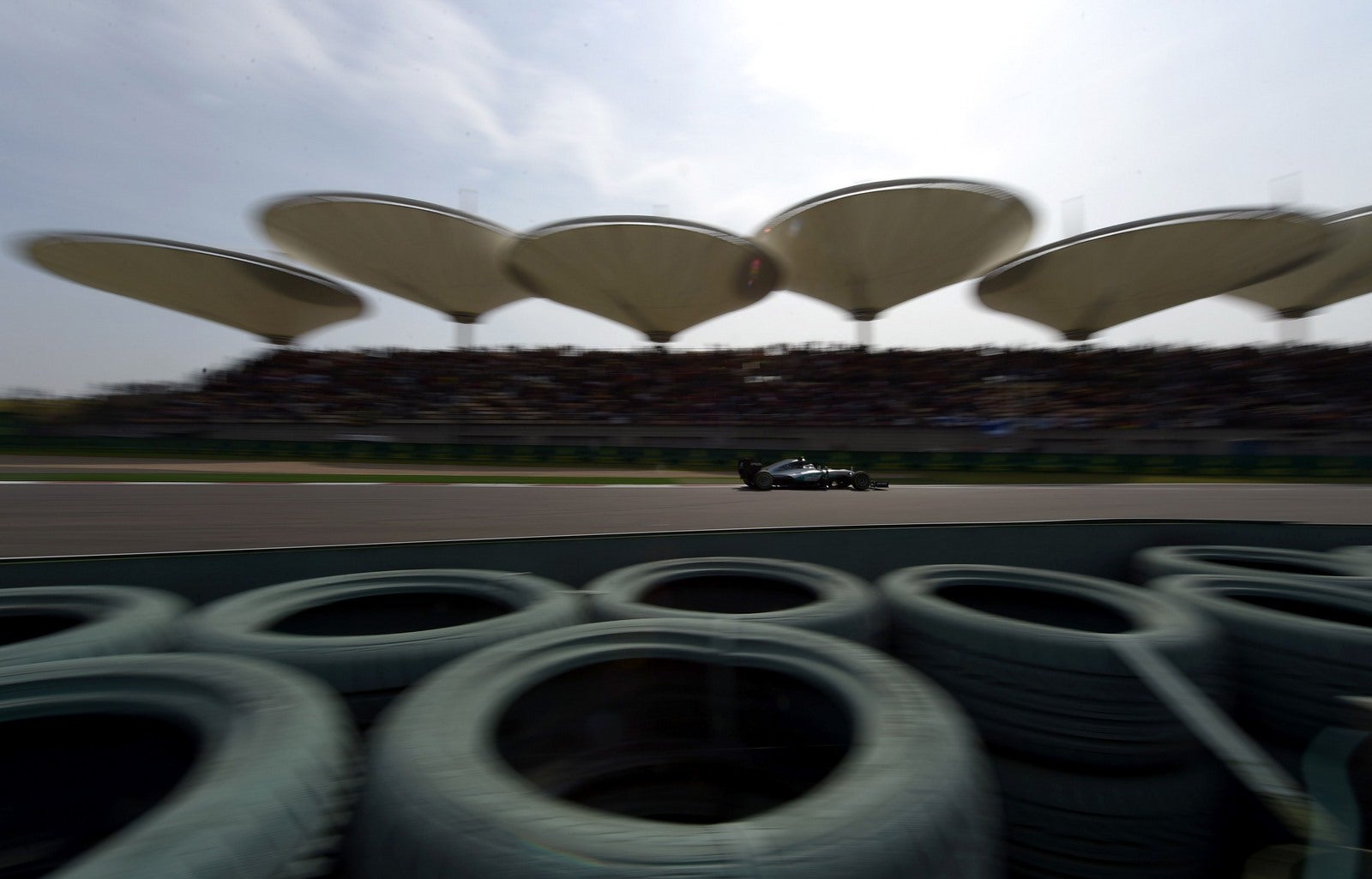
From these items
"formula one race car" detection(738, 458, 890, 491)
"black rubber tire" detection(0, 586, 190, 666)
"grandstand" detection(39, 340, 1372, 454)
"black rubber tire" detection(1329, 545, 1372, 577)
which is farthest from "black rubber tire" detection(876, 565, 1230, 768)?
"grandstand" detection(39, 340, 1372, 454)

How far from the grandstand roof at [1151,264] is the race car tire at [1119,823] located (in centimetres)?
3691

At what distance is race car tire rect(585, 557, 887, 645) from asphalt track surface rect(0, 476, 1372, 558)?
5.90 ft

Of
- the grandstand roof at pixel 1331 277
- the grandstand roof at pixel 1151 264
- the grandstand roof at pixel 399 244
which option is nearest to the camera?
the grandstand roof at pixel 1151 264

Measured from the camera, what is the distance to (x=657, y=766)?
2.11 m

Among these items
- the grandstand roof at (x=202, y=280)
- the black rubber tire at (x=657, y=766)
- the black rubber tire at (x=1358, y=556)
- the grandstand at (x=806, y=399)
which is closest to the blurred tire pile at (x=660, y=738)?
the black rubber tire at (x=657, y=766)

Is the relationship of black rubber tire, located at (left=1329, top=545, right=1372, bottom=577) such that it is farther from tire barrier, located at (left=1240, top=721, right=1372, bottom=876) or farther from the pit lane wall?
the pit lane wall

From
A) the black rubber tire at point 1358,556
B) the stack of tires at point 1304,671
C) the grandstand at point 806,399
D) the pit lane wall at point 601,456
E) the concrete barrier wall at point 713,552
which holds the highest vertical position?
the grandstand at point 806,399

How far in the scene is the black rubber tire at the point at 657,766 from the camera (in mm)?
1178

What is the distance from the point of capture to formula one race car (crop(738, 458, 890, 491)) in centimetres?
1448

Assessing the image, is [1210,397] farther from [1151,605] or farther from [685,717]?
[685,717]

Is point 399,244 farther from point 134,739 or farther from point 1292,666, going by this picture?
point 1292,666

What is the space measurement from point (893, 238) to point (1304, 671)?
34504 mm

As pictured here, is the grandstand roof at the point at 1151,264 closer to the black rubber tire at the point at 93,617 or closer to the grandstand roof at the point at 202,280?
the black rubber tire at the point at 93,617

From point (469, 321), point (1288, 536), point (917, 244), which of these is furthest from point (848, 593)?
point (469, 321)
